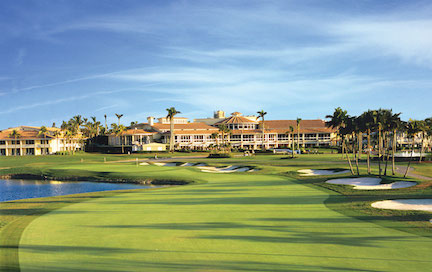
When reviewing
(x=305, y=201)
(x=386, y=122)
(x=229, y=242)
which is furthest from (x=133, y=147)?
(x=229, y=242)

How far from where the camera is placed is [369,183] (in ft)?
94.8

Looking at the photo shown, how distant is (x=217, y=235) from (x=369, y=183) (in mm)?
20651

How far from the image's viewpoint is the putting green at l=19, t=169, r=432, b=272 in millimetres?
9828

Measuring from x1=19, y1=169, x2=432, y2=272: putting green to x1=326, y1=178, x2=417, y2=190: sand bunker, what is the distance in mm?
10699

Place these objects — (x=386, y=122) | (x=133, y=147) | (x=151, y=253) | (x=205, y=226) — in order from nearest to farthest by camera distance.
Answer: (x=151, y=253)
(x=205, y=226)
(x=386, y=122)
(x=133, y=147)

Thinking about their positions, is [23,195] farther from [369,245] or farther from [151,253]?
[369,245]

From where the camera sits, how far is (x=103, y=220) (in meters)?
15.7

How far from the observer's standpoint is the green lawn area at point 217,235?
9.95 meters

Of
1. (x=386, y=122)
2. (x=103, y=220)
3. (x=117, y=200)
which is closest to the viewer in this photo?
(x=103, y=220)

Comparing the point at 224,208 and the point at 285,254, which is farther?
the point at 224,208

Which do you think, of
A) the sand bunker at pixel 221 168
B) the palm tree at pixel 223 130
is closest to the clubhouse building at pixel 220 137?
the palm tree at pixel 223 130

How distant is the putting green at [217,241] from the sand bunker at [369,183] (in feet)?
35.1

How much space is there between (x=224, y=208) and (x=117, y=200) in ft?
26.0

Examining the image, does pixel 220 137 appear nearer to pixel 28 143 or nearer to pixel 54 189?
pixel 28 143
